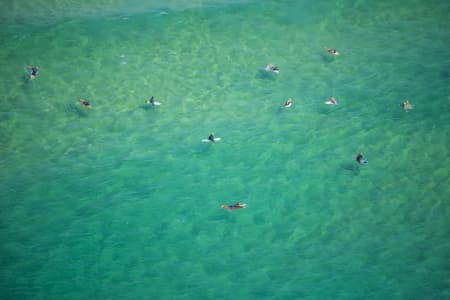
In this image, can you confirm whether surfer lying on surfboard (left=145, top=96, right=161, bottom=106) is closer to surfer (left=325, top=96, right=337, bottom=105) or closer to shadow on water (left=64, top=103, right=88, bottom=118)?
shadow on water (left=64, top=103, right=88, bottom=118)

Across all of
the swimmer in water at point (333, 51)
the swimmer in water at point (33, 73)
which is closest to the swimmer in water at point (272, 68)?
the swimmer in water at point (333, 51)

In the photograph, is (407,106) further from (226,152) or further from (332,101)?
(226,152)

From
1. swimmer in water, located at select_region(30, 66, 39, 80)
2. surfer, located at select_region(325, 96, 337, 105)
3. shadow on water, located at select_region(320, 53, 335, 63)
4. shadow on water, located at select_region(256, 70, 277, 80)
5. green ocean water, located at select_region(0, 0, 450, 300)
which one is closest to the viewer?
green ocean water, located at select_region(0, 0, 450, 300)

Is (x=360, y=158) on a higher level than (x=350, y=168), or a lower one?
higher

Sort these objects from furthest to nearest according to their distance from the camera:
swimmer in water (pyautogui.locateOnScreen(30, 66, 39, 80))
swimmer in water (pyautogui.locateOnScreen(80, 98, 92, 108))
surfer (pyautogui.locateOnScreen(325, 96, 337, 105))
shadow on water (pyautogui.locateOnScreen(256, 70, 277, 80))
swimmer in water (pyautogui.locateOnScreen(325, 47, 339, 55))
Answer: swimmer in water (pyautogui.locateOnScreen(325, 47, 339, 55)) < shadow on water (pyautogui.locateOnScreen(256, 70, 277, 80)) < swimmer in water (pyautogui.locateOnScreen(30, 66, 39, 80)) < surfer (pyautogui.locateOnScreen(325, 96, 337, 105)) < swimmer in water (pyautogui.locateOnScreen(80, 98, 92, 108))

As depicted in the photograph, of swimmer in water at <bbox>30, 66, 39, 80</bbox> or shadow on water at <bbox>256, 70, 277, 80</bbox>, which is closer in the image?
swimmer in water at <bbox>30, 66, 39, 80</bbox>

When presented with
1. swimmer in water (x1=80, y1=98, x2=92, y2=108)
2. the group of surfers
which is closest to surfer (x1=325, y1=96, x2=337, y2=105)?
the group of surfers

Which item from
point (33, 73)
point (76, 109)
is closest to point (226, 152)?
point (76, 109)

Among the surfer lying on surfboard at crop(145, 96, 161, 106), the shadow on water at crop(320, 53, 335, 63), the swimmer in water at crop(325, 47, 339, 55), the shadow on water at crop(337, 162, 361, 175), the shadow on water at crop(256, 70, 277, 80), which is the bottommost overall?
the shadow on water at crop(337, 162, 361, 175)

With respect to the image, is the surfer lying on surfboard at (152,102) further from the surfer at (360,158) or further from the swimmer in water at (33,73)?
the surfer at (360,158)

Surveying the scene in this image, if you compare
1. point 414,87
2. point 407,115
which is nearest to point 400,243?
point 407,115
